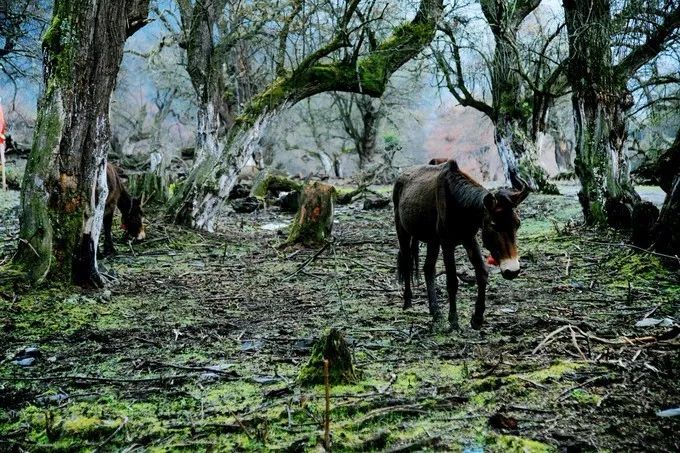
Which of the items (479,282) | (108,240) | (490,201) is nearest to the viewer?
(490,201)

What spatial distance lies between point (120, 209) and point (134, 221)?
1.31ft

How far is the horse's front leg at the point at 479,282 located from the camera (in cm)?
550

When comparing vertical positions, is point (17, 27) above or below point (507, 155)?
above

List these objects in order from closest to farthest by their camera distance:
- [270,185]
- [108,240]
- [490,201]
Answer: [490,201] → [108,240] → [270,185]

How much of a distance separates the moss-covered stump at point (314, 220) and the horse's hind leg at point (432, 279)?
5490mm

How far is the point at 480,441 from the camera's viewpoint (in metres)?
3.02

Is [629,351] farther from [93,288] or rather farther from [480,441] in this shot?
[93,288]

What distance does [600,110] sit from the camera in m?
12.1

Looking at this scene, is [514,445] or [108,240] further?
[108,240]

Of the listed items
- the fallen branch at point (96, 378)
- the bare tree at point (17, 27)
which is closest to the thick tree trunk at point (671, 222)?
the fallen branch at point (96, 378)

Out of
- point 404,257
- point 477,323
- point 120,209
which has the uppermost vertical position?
point 120,209

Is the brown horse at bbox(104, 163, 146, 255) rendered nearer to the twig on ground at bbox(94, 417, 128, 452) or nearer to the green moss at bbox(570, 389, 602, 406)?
the twig on ground at bbox(94, 417, 128, 452)

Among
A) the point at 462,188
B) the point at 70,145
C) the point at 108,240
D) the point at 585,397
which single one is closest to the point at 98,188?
the point at 70,145

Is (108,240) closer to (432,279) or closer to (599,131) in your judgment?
(432,279)
